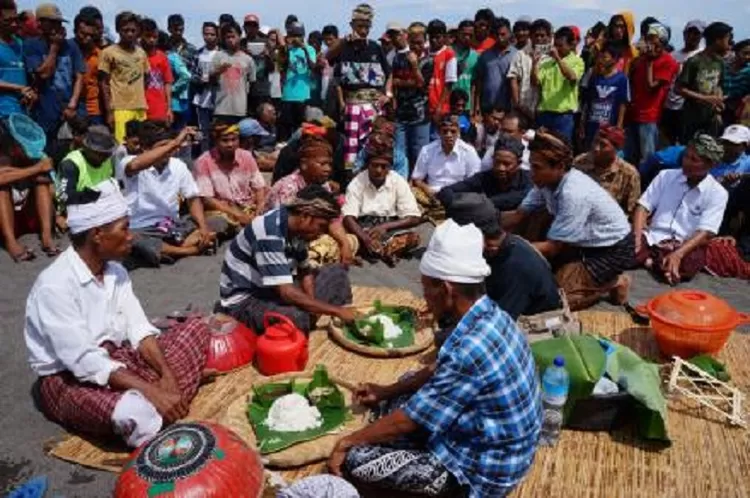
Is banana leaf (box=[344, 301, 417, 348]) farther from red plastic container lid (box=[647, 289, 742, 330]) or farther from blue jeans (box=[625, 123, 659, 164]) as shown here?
blue jeans (box=[625, 123, 659, 164])

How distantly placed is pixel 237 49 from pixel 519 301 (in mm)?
6644

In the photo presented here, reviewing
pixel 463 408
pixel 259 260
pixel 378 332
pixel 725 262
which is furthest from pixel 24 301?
pixel 725 262

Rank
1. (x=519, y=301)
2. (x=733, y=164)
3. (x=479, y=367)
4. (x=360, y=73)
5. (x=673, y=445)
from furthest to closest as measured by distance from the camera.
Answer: (x=360, y=73)
(x=733, y=164)
(x=519, y=301)
(x=673, y=445)
(x=479, y=367)

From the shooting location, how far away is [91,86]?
24.3 feet

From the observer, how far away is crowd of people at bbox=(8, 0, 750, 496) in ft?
8.45

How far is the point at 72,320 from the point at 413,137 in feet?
18.5

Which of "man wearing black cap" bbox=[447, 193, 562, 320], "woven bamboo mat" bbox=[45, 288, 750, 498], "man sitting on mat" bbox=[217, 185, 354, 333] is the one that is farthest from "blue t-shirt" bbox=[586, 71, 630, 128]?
"man sitting on mat" bbox=[217, 185, 354, 333]

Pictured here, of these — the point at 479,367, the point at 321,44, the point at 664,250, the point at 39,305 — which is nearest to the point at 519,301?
the point at 479,367

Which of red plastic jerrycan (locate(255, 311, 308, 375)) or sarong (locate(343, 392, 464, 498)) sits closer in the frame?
sarong (locate(343, 392, 464, 498))

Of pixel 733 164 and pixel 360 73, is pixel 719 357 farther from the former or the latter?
pixel 360 73

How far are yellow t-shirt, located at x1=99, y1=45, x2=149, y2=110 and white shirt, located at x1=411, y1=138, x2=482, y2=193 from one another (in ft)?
10.9

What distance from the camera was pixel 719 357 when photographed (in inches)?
160

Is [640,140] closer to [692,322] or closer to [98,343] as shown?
[692,322]

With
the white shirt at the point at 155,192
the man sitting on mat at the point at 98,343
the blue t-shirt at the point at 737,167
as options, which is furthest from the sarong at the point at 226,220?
the blue t-shirt at the point at 737,167
